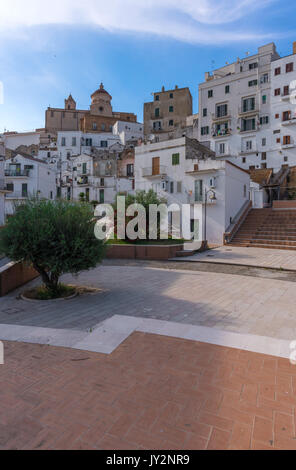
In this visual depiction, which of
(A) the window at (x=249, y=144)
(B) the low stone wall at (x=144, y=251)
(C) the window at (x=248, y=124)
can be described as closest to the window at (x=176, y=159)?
(B) the low stone wall at (x=144, y=251)

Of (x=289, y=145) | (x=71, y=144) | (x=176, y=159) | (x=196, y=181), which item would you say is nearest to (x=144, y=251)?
(x=196, y=181)

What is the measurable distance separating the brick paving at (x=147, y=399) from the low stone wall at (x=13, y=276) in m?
4.49

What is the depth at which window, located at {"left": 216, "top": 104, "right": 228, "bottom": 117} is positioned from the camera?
38.3 meters

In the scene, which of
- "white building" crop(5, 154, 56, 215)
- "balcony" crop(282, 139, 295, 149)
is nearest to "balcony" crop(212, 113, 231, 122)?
"balcony" crop(282, 139, 295, 149)

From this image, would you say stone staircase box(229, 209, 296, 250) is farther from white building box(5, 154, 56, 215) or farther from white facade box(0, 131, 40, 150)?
white facade box(0, 131, 40, 150)

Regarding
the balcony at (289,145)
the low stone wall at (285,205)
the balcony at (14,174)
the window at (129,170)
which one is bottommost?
the low stone wall at (285,205)

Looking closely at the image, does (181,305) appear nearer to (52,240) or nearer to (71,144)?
(52,240)

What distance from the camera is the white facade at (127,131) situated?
173 feet

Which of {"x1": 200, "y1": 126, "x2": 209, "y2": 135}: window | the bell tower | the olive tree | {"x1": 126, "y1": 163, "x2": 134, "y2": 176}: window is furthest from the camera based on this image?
the bell tower

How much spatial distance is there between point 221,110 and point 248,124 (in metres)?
4.32

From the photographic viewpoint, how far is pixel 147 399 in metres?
3.08

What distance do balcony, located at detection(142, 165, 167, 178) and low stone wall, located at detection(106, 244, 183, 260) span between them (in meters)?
11.2

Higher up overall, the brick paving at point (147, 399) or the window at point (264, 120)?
the window at point (264, 120)

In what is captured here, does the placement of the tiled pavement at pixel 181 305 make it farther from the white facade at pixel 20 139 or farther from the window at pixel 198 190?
the white facade at pixel 20 139
